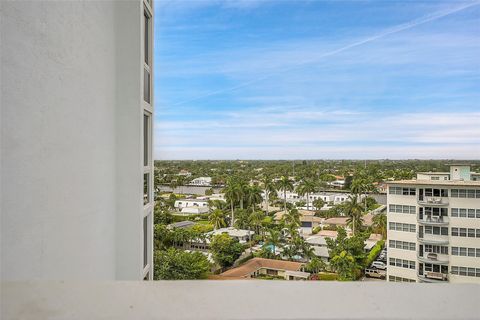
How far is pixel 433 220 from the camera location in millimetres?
3709

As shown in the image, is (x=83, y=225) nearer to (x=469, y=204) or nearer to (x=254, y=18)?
(x=469, y=204)

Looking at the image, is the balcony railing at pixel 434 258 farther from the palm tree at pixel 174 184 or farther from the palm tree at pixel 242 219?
the palm tree at pixel 174 184

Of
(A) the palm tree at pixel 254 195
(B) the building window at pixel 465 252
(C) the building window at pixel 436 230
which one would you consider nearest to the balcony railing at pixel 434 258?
(B) the building window at pixel 465 252

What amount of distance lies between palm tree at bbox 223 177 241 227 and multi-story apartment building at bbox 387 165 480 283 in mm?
1885

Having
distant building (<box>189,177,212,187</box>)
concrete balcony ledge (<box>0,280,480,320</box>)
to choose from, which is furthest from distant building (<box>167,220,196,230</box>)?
concrete balcony ledge (<box>0,280,480,320</box>)

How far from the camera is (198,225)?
4500 mm

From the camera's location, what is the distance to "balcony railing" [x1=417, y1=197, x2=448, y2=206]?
355 centimetres

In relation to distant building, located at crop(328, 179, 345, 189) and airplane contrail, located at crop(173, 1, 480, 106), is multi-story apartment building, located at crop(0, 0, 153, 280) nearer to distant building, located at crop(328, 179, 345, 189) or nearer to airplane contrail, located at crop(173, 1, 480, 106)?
airplane contrail, located at crop(173, 1, 480, 106)

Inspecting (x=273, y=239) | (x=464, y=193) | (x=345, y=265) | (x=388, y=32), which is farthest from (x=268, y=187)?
(x=388, y=32)

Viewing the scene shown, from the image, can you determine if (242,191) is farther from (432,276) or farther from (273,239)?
(432,276)

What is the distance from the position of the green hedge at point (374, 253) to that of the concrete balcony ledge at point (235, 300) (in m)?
4.02

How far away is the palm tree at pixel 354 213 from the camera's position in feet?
13.5

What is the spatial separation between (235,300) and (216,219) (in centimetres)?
407

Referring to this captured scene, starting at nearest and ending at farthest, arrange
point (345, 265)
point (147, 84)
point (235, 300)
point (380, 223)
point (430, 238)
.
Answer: point (235, 300), point (147, 84), point (430, 238), point (345, 265), point (380, 223)
